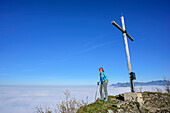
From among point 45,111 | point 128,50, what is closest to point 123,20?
point 128,50

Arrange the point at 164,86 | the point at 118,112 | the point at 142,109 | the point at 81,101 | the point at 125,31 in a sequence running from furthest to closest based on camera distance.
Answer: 1. the point at 164,86
2. the point at 125,31
3. the point at 81,101
4. the point at 142,109
5. the point at 118,112

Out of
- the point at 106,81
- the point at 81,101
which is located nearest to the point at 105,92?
the point at 106,81

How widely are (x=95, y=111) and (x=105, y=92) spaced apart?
2.26m

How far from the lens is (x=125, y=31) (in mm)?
8117

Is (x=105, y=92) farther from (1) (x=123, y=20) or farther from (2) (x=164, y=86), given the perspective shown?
(2) (x=164, y=86)

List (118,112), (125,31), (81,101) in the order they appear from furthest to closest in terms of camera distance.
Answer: (125,31)
(81,101)
(118,112)

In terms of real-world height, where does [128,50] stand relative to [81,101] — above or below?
above

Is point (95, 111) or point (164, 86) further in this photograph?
point (164, 86)

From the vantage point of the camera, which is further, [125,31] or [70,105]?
[125,31]

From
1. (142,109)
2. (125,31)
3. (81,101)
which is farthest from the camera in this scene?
(125,31)

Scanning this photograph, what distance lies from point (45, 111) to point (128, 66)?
21.6 feet

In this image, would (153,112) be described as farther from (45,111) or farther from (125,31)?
(45,111)

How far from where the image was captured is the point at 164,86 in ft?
44.9

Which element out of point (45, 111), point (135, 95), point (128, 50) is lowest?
point (45, 111)
